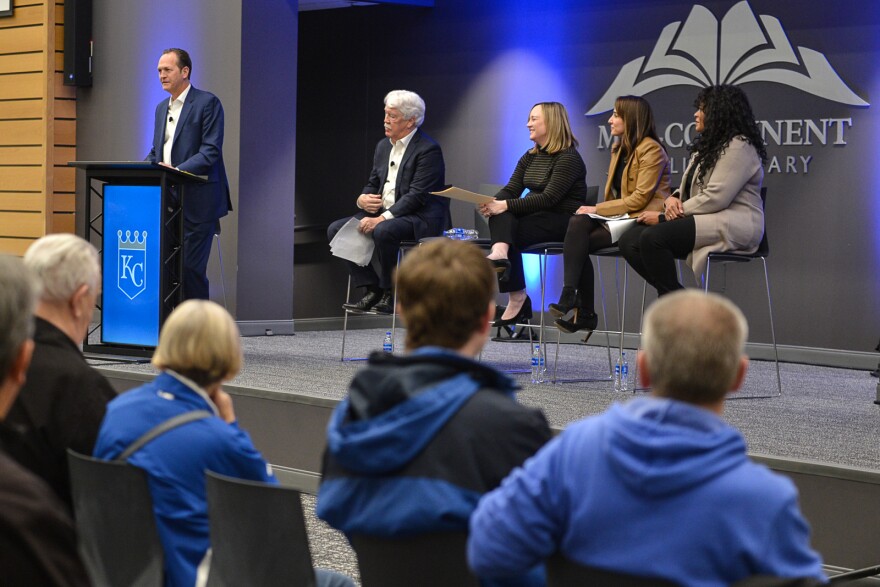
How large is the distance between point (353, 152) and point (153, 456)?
735cm

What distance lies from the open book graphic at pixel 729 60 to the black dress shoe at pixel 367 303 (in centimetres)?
277

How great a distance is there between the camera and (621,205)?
5.06 metres

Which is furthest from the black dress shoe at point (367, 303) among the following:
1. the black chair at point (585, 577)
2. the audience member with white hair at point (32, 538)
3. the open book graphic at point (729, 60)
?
the audience member with white hair at point (32, 538)

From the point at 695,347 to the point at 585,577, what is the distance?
34 cm

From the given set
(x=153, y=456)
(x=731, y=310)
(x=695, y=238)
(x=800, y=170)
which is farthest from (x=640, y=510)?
(x=800, y=170)

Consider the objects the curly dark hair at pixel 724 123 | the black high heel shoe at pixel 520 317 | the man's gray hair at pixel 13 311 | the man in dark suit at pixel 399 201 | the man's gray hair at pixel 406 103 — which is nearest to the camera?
the man's gray hair at pixel 13 311

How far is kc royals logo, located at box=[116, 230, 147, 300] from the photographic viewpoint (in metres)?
5.80

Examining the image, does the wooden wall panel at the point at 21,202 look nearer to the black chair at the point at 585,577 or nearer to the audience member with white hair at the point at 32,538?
the black chair at the point at 585,577

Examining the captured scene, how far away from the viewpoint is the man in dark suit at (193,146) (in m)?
6.45

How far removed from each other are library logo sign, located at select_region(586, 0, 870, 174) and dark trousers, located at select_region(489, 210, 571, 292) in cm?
243

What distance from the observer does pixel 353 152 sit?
9336 mm

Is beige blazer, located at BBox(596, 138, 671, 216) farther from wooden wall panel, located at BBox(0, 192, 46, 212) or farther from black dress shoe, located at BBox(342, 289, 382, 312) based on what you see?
wooden wall panel, located at BBox(0, 192, 46, 212)

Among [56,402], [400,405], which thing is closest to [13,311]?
[400,405]

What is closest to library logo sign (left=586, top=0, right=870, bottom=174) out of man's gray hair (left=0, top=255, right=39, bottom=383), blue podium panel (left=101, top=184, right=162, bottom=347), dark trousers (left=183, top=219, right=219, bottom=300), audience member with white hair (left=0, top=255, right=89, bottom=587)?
dark trousers (left=183, top=219, right=219, bottom=300)
